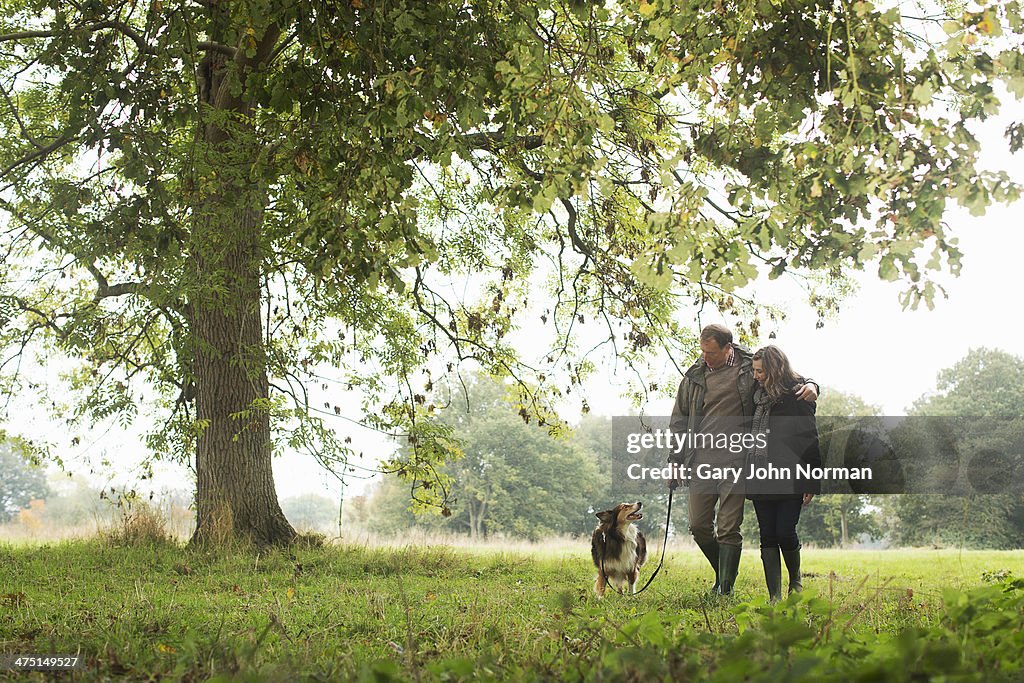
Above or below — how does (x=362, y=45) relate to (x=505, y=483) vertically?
above

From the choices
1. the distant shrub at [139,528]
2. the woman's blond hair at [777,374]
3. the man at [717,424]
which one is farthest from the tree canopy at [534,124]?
the distant shrub at [139,528]

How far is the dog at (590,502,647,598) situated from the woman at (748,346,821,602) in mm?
1271

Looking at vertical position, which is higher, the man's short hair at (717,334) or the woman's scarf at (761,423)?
the man's short hair at (717,334)

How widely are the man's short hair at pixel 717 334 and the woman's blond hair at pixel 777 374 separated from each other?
1.90 ft

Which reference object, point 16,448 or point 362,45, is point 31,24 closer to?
point 16,448

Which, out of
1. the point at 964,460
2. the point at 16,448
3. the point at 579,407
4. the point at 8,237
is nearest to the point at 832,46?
the point at 579,407

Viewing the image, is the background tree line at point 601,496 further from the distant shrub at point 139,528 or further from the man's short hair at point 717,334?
the man's short hair at point 717,334

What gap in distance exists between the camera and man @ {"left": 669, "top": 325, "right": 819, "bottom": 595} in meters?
7.38

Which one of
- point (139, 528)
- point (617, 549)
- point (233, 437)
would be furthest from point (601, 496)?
point (617, 549)

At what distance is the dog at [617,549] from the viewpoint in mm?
7770

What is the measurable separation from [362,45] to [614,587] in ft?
17.4

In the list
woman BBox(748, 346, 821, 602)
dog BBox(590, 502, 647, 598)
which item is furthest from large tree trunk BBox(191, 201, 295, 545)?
woman BBox(748, 346, 821, 602)

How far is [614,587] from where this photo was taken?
25.5 ft

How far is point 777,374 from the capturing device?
273 inches
